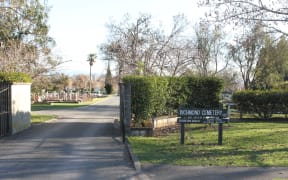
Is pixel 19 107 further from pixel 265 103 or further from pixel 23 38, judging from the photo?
pixel 23 38

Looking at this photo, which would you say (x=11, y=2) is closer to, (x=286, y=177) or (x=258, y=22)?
(x=258, y=22)

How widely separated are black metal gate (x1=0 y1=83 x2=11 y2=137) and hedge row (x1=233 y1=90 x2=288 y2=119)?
13.8 metres

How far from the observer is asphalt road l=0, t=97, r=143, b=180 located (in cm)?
908

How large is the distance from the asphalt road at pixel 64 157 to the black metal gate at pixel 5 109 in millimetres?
529

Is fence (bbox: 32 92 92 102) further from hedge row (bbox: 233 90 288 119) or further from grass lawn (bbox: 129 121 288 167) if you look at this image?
grass lawn (bbox: 129 121 288 167)

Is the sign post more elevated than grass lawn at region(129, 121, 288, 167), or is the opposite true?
the sign post

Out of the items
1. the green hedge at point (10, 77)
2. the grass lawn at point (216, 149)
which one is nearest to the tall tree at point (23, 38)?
the green hedge at point (10, 77)

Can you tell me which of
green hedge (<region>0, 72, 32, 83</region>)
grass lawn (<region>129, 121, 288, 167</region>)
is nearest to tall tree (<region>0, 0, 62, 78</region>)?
green hedge (<region>0, 72, 32, 83</region>)

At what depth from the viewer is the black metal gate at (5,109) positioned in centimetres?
1653

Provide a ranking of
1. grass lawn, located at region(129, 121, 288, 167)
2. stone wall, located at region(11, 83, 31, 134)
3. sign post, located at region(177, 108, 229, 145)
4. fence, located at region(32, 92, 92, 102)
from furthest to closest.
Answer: fence, located at region(32, 92, 92, 102) → stone wall, located at region(11, 83, 31, 134) → sign post, located at region(177, 108, 229, 145) → grass lawn, located at region(129, 121, 288, 167)

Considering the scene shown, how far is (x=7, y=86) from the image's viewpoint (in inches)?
653

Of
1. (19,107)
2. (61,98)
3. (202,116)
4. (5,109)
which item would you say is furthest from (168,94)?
(61,98)

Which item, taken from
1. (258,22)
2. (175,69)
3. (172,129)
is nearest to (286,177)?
(258,22)

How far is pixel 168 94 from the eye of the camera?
1920 cm
